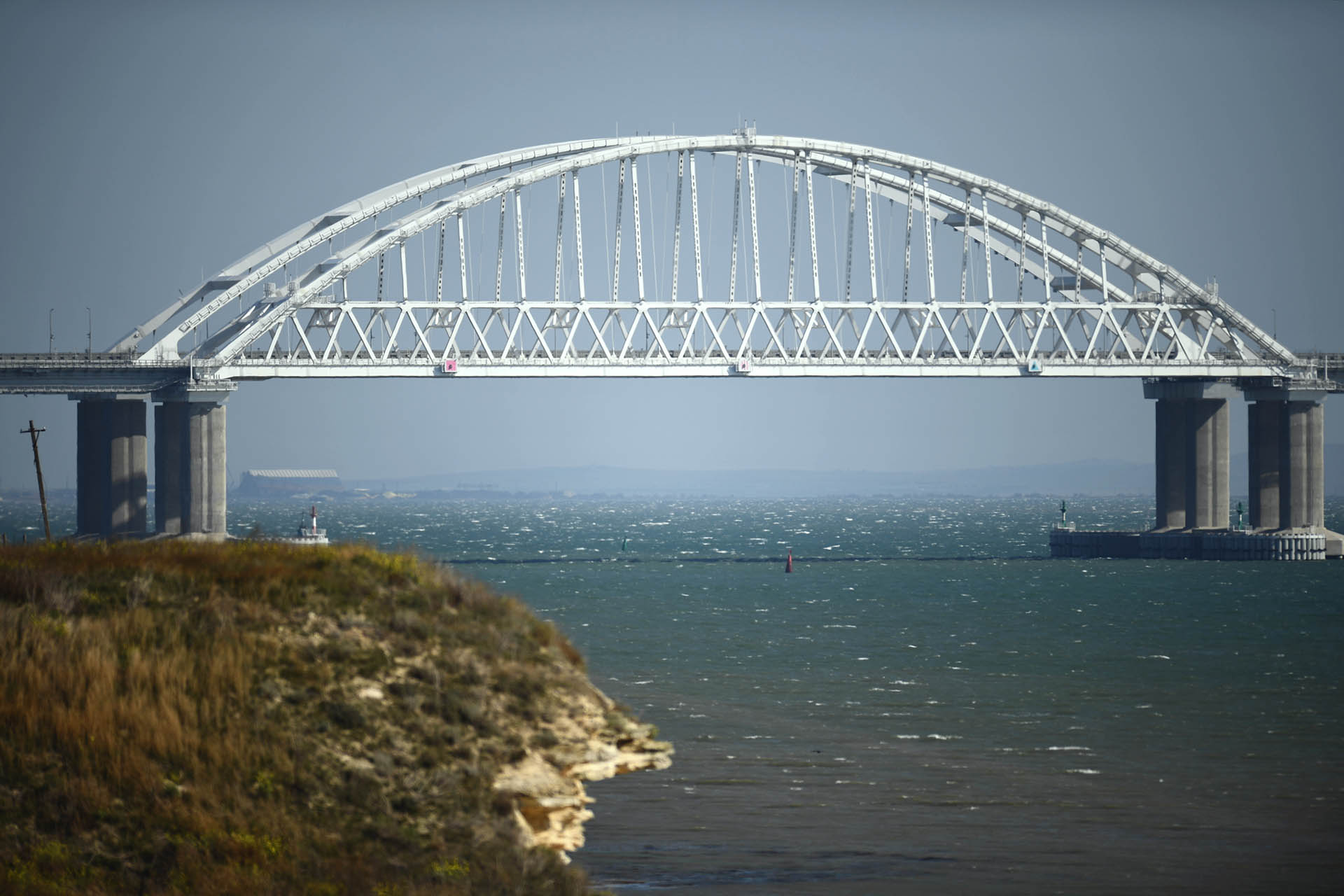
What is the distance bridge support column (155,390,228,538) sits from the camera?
9450 centimetres

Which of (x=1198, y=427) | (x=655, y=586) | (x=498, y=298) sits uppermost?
(x=498, y=298)

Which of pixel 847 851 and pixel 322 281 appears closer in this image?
pixel 847 851

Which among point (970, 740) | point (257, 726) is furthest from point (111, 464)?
point (257, 726)

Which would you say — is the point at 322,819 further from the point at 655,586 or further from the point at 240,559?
the point at 655,586

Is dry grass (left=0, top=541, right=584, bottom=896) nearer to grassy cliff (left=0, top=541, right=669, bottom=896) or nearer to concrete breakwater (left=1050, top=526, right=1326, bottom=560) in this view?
grassy cliff (left=0, top=541, right=669, bottom=896)

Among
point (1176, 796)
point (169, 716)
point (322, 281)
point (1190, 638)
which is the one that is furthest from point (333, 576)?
point (322, 281)

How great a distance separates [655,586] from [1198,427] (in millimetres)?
48049

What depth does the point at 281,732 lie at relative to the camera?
61.3 ft

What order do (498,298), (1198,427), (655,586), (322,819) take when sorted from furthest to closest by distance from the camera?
(1198,427), (498,298), (655,586), (322,819)

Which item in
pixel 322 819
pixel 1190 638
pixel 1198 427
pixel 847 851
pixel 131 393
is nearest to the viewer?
pixel 322 819

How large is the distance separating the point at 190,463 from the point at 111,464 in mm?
7353

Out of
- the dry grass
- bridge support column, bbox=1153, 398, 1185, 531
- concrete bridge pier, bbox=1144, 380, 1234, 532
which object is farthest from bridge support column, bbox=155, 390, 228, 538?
the dry grass

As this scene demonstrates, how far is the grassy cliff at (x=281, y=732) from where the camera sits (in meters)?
17.6

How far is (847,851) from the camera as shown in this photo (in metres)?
26.4
